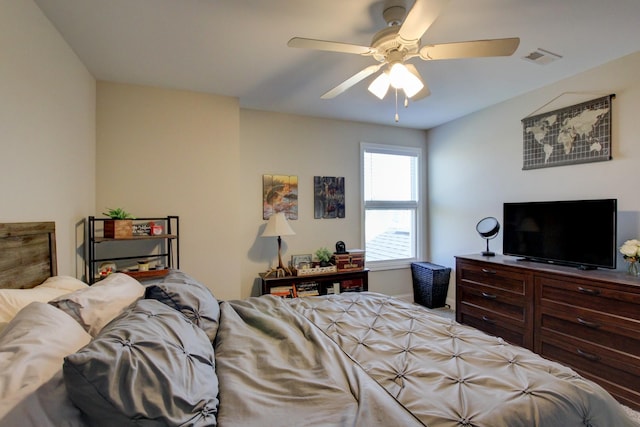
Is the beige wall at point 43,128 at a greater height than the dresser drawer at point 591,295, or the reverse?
the beige wall at point 43,128

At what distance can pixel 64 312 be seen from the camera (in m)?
1.16

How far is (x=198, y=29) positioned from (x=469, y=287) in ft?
10.9

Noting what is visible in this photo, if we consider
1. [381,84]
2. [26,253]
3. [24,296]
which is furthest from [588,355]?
[26,253]

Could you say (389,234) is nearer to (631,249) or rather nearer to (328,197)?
(328,197)

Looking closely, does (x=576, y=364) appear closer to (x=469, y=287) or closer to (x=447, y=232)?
(x=469, y=287)

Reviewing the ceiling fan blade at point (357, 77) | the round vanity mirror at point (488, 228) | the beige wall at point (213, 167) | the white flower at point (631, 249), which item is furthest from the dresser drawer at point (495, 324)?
the ceiling fan blade at point (357, 77)

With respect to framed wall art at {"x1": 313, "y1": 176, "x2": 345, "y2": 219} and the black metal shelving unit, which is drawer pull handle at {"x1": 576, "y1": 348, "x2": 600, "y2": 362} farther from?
the black metal shelving unit

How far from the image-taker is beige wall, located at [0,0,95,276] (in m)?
1.49

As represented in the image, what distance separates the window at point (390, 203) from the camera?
4195mm

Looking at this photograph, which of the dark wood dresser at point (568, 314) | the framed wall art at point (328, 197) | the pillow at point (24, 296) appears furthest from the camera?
the framed wall art at point (328, 197)

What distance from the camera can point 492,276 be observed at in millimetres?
2914

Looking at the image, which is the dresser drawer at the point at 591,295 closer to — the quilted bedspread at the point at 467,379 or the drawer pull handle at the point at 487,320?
the drawer pull handle at the point at 487,320

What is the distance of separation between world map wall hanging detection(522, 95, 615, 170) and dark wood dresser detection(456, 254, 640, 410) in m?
1.02

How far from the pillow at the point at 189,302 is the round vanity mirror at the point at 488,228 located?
9.57 feet
